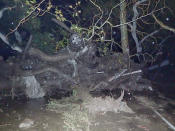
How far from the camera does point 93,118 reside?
277 inches

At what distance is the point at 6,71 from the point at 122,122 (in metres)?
5.57

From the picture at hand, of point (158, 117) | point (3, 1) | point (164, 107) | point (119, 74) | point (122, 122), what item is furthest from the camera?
point (3, 1)

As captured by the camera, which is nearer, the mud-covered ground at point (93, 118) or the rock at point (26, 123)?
the rock at point (26, 123)

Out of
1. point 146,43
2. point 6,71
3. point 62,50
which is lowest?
point 6,71

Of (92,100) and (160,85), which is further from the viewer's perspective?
(160,85)

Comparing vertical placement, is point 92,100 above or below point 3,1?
below

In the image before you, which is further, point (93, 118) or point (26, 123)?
point (93, 118)

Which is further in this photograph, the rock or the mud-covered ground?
the mud-covered ground

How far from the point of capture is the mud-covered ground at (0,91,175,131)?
21.1 feet

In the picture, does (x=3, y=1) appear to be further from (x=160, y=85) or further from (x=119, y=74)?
(x=160, y=85)

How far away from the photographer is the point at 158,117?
7430 millimetres

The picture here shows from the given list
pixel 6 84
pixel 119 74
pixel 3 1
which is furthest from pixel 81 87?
pixel 3 1

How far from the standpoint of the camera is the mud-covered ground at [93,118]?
21.1ft

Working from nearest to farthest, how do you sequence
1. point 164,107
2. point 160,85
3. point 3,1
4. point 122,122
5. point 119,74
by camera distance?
point 122,122, point 164,107, point 119,74, point 3,1, point 160,85
